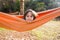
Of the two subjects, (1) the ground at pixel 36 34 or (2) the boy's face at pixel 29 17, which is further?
(1) the ground at pixel 36 34

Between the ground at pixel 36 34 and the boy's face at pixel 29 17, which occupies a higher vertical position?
the boy's face at pixel 29 17

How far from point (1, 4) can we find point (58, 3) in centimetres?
229

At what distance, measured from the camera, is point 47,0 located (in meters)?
7.93

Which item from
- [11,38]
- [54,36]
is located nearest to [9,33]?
[11,38]

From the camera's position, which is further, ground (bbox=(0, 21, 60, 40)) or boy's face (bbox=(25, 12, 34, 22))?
ground (bbox=(0, 21, 60, 40))

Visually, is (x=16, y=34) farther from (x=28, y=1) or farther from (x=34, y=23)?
(x=28, y=1)

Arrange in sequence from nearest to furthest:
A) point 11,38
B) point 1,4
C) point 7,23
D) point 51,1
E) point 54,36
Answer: point 7,23, point 11,38, point 54,36, point 1,4, point 51,1

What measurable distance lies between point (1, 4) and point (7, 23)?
16.4 ft

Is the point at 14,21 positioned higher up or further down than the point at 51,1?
higher up

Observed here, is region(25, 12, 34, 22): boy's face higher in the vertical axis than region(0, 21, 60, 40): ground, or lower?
higher

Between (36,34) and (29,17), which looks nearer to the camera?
(29,17)

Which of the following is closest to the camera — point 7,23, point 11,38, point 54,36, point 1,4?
point 7,23

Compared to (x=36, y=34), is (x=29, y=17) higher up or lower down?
higher up

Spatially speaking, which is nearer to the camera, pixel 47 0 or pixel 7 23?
pixel 7 23
